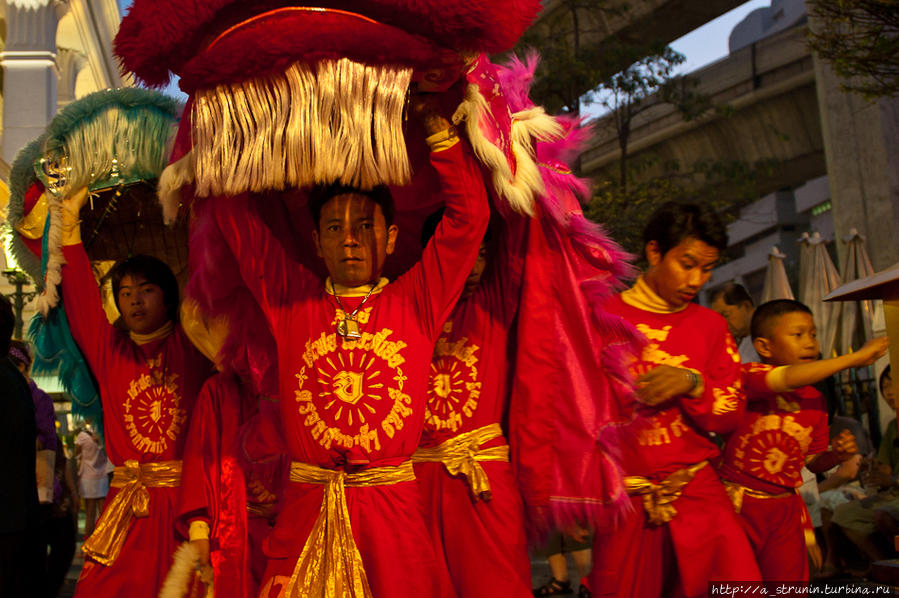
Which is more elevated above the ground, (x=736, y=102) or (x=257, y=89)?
(x=736, y=102)

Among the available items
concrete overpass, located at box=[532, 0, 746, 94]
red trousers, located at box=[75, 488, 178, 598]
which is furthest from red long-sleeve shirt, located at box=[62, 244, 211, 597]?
concrete overpass, located at box=[532, 0, 746, 94]

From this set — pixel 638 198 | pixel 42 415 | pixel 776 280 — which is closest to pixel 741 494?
pixel 42 415

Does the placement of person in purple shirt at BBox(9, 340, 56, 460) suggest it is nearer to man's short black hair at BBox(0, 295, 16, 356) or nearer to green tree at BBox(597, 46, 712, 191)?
man's short black hair at BBox(0, 295, 16, 356)

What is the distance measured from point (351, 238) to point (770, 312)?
249cm

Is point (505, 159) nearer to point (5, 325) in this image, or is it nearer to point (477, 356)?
point (477, 356)

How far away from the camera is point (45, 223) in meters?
4.08

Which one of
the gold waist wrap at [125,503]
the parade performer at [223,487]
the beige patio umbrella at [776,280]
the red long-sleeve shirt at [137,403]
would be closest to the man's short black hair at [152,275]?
the red long-sleeve shirt at [137,403]

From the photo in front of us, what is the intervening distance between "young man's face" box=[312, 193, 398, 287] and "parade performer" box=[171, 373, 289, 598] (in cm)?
91

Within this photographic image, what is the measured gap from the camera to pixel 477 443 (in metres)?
3.54

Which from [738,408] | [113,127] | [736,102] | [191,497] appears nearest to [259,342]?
[191,497]

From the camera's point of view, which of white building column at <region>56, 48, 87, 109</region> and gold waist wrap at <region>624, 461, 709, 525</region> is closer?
gold waist wrap at <region>624, 461, 709, 525</region>

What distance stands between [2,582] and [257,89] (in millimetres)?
2625

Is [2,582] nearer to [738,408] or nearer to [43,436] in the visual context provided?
[43,436]

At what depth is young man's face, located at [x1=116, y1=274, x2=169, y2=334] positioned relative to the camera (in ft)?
13.7
